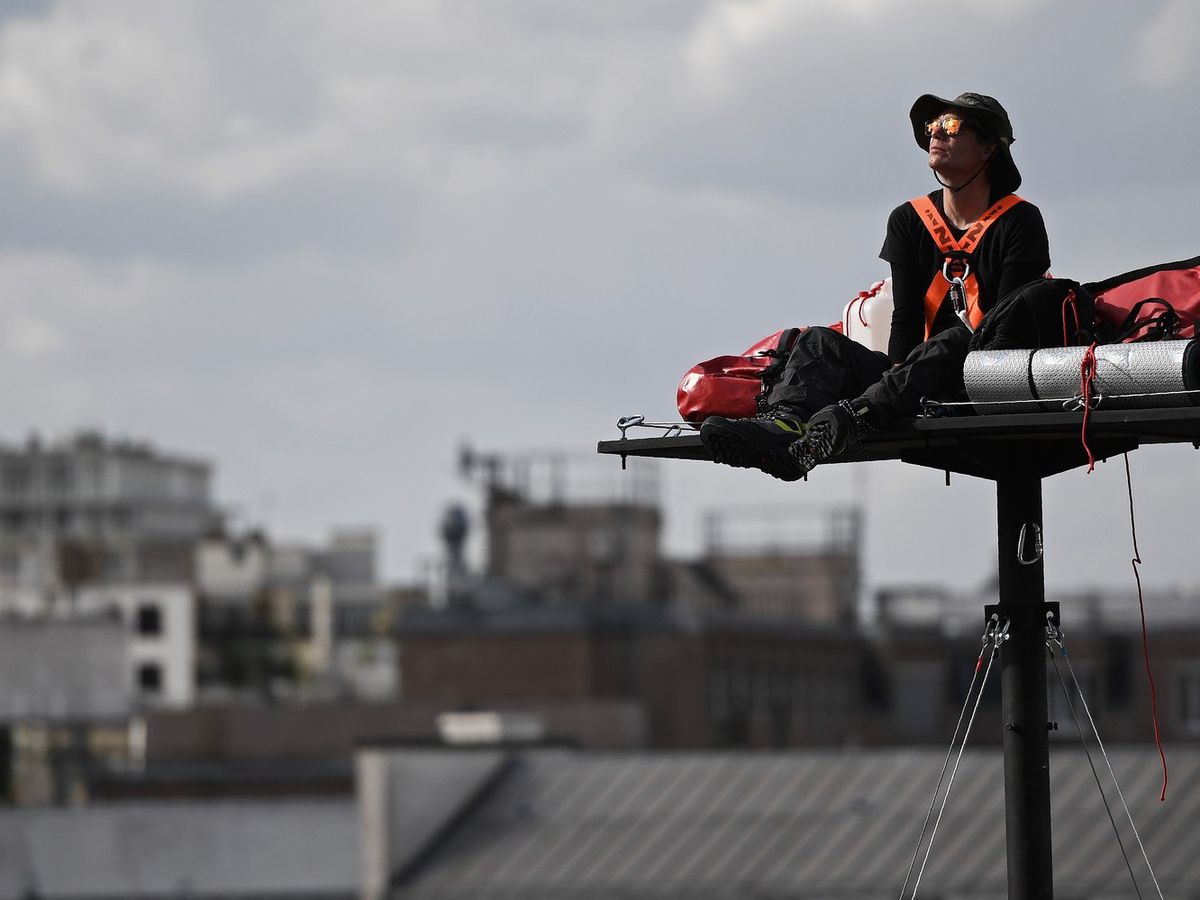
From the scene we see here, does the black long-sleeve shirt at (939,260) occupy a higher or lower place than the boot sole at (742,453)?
higher

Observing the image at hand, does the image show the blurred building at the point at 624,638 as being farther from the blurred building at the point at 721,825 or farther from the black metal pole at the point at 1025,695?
the black metal pole at the point at 1025,695

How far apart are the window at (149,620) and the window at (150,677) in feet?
7.08

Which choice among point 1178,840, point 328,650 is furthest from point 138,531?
point 1178,840

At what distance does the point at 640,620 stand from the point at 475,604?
666cm

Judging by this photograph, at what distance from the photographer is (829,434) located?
7109 mm

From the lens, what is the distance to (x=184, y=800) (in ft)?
245

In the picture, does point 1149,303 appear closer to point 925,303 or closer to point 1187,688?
point 925,303

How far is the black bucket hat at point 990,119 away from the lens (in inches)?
295

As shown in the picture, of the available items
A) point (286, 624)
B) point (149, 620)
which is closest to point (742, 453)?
point (149, 620)

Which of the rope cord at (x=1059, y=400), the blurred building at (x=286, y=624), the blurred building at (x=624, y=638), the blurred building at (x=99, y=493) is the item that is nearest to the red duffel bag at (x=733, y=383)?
the rope cord at (x=1059, y=400)

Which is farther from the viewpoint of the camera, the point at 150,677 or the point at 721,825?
the point at 150,677

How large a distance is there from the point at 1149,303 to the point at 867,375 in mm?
945

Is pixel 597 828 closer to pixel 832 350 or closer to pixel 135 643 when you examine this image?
pixel 832 350

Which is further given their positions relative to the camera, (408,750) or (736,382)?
(408,750)
